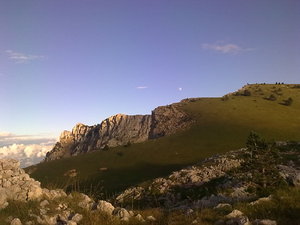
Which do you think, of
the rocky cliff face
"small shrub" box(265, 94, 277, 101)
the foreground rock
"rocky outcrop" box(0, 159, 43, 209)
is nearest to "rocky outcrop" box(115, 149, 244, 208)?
"rocky outcrop" box(0, 159, 43, 209)

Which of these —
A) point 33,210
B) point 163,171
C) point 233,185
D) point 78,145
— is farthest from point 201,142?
point 78,145

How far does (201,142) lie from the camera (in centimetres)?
8306

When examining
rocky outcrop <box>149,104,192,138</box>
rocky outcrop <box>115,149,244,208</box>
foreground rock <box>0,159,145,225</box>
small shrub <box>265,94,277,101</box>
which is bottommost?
rocky outcrop <box>115,149,244,208</box>

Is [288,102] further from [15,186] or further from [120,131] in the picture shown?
[15,186]

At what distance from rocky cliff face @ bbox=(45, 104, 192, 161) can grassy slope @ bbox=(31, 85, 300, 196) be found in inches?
309

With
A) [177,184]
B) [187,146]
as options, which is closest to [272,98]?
[187,146]

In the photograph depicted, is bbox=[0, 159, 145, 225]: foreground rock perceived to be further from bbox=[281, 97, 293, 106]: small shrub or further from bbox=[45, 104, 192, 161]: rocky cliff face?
bbox=[281, 97, 293, 106]: small shrub

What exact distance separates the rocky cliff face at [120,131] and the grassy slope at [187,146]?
25.8 feet

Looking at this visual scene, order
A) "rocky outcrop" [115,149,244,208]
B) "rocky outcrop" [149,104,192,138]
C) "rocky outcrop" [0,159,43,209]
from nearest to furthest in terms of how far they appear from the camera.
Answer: "rocky outcrop" [0,159,43,209], "rocky outcrop" [115,149,244,208], "rocky outcrop" [149,104,192,138]

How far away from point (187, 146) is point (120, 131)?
68.0m

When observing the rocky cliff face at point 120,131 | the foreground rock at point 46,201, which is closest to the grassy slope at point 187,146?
the rocky cliff face at point 120,131

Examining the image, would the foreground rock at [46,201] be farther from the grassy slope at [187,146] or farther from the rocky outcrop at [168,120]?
the rocky outcrop at [168,120]

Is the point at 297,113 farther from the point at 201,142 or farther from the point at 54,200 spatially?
the point at 54,200

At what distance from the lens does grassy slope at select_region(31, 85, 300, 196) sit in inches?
2571
